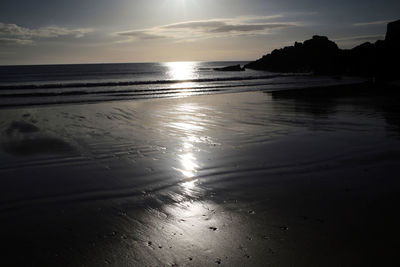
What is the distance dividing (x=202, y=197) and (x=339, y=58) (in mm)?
73172

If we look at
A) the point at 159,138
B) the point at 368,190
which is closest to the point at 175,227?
the point at 368,190

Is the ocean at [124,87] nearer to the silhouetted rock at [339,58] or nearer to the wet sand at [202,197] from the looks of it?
the silhouetted rock at [339,58]

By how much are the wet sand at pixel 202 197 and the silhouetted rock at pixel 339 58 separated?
39.8m

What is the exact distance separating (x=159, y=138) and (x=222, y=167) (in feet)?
11.8

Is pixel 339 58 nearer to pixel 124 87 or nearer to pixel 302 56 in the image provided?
pixel 302 56

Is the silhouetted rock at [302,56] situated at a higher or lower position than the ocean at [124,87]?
higher

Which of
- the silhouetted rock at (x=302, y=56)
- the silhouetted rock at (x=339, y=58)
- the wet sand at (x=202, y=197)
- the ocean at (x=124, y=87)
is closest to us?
the wet sand at (x=202, y=197)

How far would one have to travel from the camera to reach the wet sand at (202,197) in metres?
3.75

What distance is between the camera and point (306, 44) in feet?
291

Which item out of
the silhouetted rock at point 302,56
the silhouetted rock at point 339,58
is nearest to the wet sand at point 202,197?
the silhouetted rock at point 339,58

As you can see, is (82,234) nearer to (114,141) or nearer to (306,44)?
(114,141)

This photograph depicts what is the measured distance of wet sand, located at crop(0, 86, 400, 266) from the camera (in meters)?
3.75

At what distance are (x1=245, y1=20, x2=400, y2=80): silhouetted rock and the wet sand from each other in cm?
3981

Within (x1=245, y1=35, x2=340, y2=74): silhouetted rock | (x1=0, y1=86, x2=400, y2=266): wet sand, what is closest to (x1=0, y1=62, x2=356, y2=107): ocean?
(x1=0, y1=86, x2=400, y2=266): wet sand
